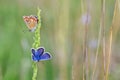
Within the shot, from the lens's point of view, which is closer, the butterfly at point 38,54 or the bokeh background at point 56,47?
the butterfly at point 38,54

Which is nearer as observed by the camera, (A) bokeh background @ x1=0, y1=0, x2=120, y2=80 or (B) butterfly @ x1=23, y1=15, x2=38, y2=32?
(B) butterfly @ x1=23, y1=15, x2=38, y2=32

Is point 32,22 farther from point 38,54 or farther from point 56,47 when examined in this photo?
point 56,47

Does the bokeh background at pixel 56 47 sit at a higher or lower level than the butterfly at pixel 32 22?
lower

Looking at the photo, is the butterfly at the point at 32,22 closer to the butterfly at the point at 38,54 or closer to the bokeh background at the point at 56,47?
the butterfly at the point at 38,54

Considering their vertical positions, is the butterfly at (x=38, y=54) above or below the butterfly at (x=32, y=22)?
below

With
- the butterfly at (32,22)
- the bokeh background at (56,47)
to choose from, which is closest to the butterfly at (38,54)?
the butterfly at (32,22)

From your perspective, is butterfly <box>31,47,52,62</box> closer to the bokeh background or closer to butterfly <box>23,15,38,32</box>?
butterfly <box>23,15,38,32</box>

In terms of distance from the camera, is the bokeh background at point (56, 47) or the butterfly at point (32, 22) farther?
the bokeh background at point (56, 47)

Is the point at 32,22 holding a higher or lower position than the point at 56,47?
higher

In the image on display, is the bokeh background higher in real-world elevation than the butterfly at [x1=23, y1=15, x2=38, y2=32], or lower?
lower

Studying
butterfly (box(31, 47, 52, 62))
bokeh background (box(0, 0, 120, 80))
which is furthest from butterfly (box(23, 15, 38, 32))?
bokeh background (box(0, 0, 120, 80))

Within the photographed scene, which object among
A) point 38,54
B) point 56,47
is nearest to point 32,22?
point 38,54
